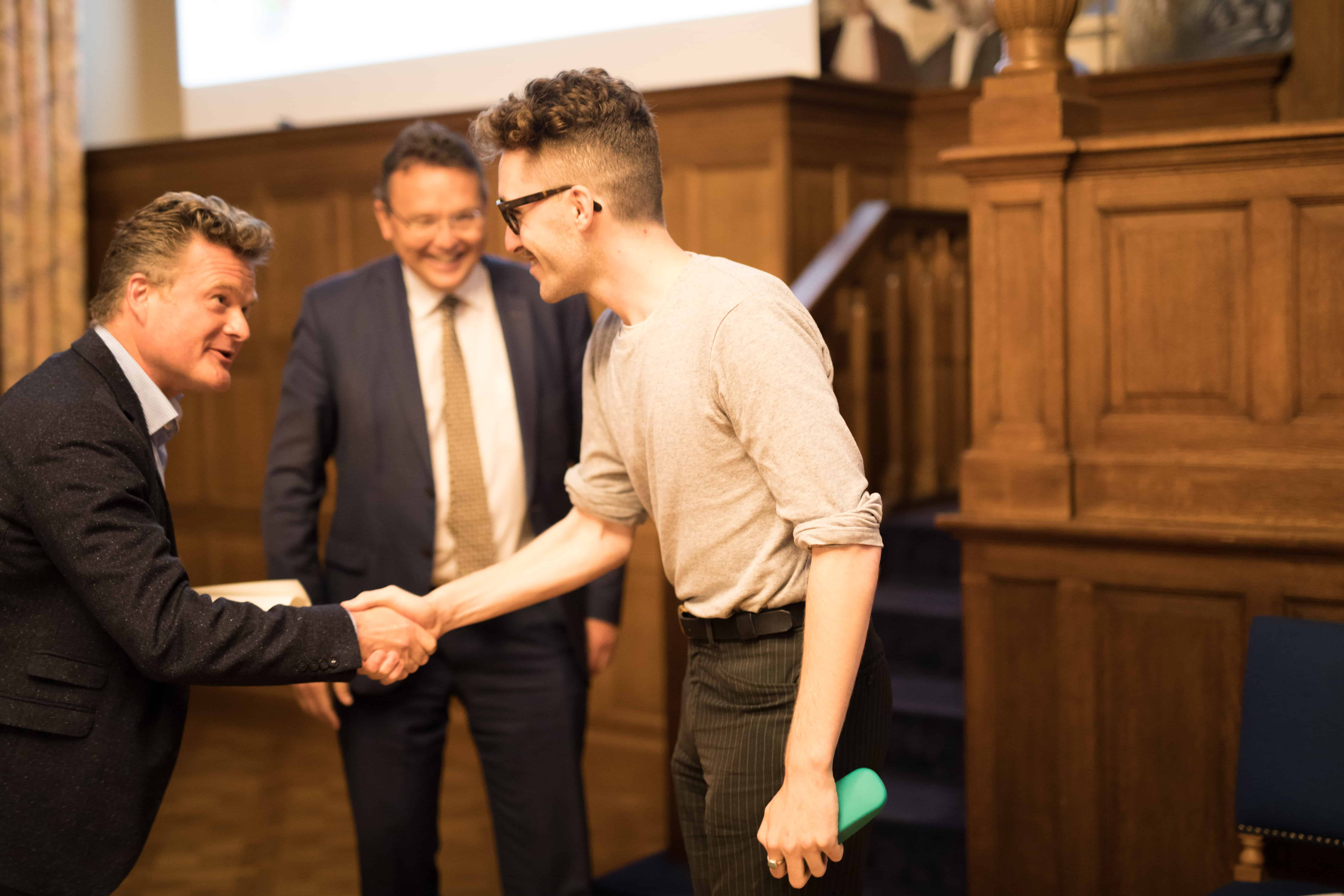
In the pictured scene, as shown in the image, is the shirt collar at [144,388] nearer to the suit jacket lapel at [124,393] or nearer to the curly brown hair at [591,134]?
the suit jacket lapel at [124,393]

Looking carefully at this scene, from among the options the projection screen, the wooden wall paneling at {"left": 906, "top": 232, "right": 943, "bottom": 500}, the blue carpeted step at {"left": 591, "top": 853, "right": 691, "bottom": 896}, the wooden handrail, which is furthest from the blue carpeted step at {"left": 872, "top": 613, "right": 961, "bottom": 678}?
the projection screen

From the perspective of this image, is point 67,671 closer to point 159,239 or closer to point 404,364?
point 159,239

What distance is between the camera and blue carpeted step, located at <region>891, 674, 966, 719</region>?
369 cm

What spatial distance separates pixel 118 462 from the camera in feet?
5.88

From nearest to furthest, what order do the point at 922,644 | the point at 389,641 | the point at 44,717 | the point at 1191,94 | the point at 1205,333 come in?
the point at 44,717 → the point at 389,641 → the point at 1205,333 → the point at 922,644 → the point at 1191,94

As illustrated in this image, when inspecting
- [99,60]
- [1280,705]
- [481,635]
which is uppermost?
[99,60]

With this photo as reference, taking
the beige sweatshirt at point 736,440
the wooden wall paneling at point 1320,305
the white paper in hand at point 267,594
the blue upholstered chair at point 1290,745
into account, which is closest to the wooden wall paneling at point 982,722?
the blue upholstered chair at point 1290,745

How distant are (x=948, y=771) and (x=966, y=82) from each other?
2.77 m

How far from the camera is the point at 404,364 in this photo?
261cm

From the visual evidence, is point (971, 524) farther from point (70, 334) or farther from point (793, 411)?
point (70, 334)

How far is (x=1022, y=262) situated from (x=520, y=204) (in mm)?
1576

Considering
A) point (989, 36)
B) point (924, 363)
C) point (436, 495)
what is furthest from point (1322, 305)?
point (989, 36)

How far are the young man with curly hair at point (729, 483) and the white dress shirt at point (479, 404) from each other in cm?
80

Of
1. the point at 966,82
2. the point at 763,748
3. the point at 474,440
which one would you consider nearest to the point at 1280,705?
the point at 763,748
